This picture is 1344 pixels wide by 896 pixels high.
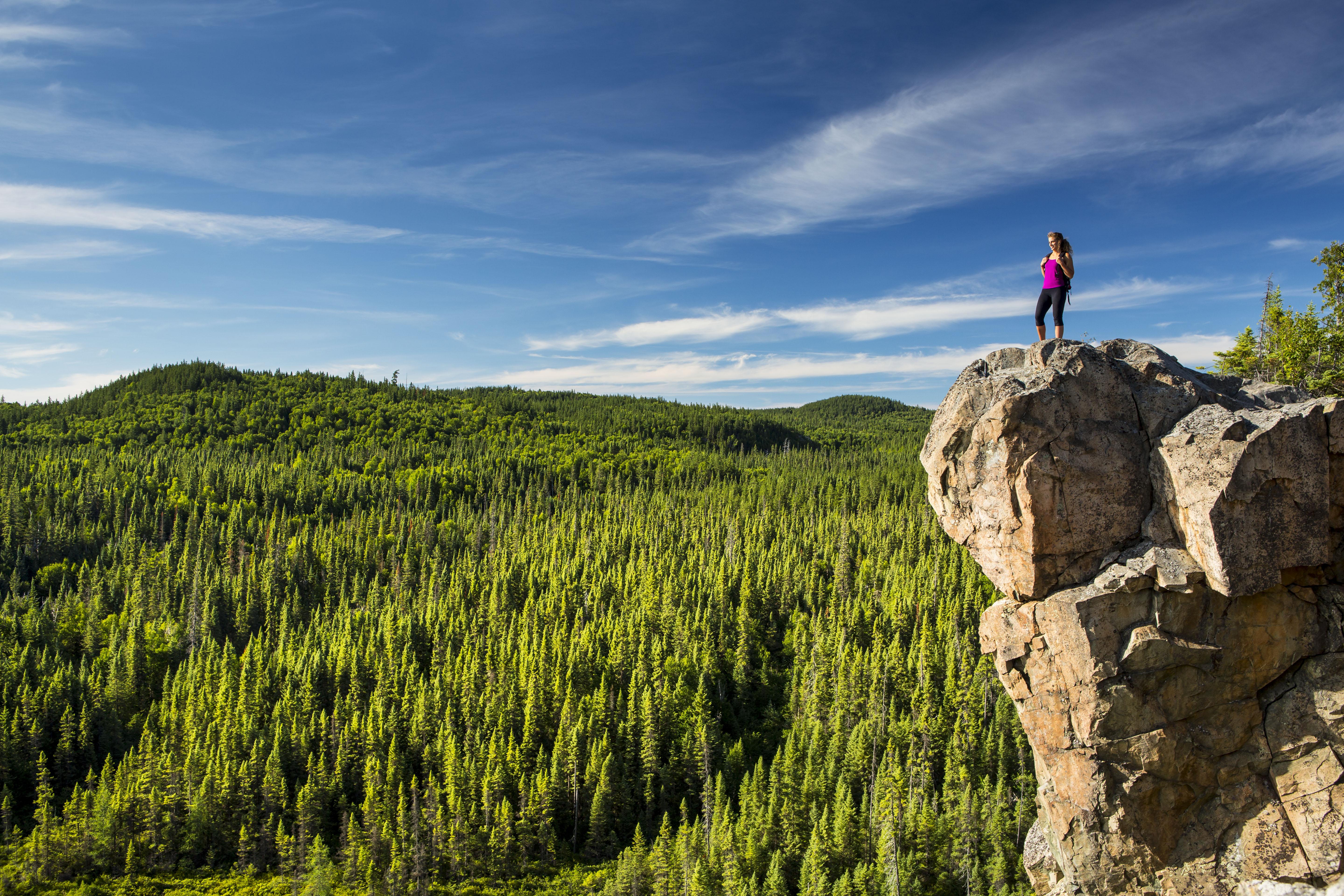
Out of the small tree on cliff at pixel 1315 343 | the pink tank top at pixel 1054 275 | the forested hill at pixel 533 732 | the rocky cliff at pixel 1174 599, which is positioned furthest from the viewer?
the forested hill at pixel 533 732

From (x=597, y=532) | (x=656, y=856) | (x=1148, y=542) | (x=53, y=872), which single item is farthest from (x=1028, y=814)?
(x=597, y=532)

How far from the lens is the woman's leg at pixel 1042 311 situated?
26.0 metres

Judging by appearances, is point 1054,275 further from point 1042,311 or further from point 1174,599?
point 1174,599

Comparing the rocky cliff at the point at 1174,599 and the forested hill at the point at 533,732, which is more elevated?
the rocky cliff at the point at 1174,599

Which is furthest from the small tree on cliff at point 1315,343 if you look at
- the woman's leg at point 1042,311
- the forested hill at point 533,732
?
the forested hill at point 533,732

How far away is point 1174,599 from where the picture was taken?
23391 mm

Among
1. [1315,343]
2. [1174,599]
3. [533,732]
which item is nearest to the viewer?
[1174,599]

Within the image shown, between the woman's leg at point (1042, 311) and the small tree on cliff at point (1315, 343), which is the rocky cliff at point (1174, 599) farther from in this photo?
the small tree on cliff at point (1315, 343)

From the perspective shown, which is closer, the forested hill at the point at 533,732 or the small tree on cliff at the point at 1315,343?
the small tree on cliff at the point at 1315,343

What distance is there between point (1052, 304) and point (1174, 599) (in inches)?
415

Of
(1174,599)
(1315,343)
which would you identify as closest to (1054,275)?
(1174,599)

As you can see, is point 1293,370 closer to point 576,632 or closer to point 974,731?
point 974,731

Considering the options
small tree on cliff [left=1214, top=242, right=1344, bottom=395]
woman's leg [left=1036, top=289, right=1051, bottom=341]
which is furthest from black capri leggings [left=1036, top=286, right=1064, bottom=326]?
small tree on cliff [left=1214, top=242, right=1344, bottom=395]

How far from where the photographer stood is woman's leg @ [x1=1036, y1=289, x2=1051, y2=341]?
2603 cm
